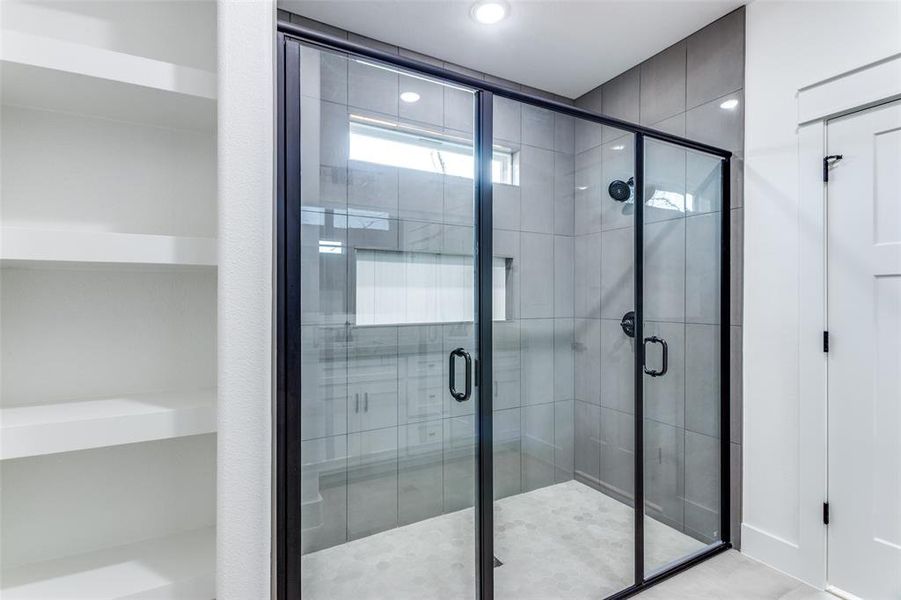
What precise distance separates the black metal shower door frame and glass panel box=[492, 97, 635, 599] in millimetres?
49

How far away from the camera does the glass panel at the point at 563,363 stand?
5.69 ft

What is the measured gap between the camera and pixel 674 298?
2.10 metres

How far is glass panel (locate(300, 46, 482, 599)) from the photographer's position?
1.36 meters

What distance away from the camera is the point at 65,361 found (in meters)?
1.00

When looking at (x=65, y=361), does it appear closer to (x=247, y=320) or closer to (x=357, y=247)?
(x=247, y=320)

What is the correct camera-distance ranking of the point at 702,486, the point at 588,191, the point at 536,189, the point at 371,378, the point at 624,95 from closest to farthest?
the point at 371,378, the point at 536,189, the point at 588,191, the point at 702,486, the point at 624,95

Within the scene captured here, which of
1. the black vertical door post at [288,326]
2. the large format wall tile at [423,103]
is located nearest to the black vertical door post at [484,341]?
the large format wall tile at [423,103]

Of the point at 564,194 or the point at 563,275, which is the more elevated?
the point at 564,194

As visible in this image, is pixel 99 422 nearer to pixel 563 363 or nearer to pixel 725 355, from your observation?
pixel 563 363

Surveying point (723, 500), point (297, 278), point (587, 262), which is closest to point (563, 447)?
point (587, 262)

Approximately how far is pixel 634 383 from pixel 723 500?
2.72 ft

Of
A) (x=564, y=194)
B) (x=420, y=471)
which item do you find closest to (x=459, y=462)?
(x=420, y=471)

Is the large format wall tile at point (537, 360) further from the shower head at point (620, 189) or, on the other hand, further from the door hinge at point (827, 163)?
the door hinge at point (827, 163)

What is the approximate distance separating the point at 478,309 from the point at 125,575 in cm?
116
